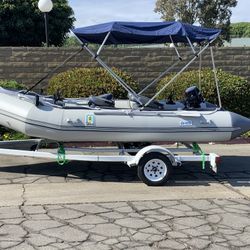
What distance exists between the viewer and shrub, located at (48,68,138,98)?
502 inches

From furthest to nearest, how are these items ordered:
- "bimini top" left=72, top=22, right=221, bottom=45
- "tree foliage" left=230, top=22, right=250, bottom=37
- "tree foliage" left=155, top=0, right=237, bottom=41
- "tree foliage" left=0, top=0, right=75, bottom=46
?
"tree foliage" left=230, top=22, right=250, bottom=37 < "tree foliage" left=155, top=0, right=237, bottom=41 < "tree foliage" left=0, top=0, right=75, bottom=46 < "bimini top" left=72, top=22, right=221, bottom=45

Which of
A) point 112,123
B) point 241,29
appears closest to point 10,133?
point 112,123

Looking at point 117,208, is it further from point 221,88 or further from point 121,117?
point 221,88

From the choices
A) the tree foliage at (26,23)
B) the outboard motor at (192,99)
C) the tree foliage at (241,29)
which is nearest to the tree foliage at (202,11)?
the tree foliage at (26,23)

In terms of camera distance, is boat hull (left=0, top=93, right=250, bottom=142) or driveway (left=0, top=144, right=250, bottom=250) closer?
driveway (left=0, top=144, right=250, bottom=250)

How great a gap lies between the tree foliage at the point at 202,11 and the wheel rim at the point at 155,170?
35270 mm

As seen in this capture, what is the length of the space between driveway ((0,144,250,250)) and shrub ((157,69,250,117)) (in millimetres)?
3642

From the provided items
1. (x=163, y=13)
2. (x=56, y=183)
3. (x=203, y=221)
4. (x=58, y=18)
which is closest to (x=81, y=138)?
(x=56, y=183)

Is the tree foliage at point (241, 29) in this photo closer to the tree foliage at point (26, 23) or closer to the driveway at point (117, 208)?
the tree foliage at point (26, 23)

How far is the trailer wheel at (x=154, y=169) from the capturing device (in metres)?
8.12

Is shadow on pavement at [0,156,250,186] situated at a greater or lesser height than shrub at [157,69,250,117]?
lesser

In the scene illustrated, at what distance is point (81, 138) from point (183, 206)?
6.67ft

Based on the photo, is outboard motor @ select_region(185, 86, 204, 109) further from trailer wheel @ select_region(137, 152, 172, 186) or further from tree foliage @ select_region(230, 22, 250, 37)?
tree foliage @ select_region(230, 22, 250, 37)

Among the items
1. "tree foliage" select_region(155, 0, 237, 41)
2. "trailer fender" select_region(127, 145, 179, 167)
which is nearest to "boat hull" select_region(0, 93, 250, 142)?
"trailer fender" select_region(127, 145, 179, 167)
